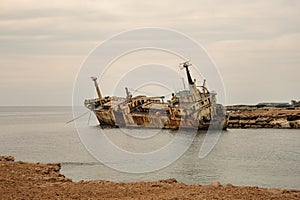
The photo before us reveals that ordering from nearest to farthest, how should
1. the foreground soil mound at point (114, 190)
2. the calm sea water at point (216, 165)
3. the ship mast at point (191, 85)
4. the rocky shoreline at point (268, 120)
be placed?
the foreground soil mound at point (114, 190) < the calm sea water at point (216, 165) < the ship mast at point (191, 85) < the rocky shoreline at point (268, 120)

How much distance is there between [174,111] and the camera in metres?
68.8

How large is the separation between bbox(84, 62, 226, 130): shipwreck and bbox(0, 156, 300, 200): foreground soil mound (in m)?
47.3

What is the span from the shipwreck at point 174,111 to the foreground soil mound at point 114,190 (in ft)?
155

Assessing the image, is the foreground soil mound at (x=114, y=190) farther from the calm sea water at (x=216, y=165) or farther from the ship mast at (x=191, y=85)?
the ship mast at (x=191, y=85)

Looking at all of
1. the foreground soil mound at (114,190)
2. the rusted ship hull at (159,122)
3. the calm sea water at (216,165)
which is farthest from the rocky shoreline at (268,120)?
the foreground soil mound at (114,190)

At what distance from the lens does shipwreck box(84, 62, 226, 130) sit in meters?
67.4

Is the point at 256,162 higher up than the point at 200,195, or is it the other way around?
the point at 200,195

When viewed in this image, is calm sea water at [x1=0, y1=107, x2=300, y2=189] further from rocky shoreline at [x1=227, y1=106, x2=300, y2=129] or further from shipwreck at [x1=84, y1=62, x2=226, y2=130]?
rocky shoreline at [x1=227, y1=106, x2=300, y2=129]

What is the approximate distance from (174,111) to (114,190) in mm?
51026

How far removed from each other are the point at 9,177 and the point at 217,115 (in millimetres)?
54977

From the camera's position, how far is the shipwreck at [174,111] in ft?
221

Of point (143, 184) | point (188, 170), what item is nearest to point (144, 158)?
point (188, 170)

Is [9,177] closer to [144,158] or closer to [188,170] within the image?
[188,170]

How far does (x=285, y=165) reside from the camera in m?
35.7
